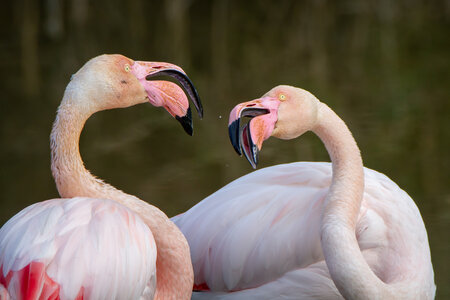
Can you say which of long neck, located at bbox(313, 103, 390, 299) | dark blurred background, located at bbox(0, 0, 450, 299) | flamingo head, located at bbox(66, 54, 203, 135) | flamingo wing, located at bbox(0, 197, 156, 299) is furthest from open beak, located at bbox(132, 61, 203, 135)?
dark blurred background, located at bbox(0, 0, 450, 299)

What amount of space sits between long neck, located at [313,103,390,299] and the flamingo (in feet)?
1.79

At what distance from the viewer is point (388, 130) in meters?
6.45

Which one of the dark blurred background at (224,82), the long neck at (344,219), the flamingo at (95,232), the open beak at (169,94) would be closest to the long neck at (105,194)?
the flamingo at (95,232)

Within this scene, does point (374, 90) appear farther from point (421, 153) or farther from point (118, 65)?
point (118, 65)

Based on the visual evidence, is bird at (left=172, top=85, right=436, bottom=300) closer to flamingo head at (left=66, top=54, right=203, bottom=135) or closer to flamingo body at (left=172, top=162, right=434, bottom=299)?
flamingo body at (left=172, top=162, right=434, bottom=299)

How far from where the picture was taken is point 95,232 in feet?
9.77

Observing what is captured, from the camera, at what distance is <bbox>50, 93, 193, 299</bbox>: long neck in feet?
10.3

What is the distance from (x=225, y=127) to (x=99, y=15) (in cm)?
523

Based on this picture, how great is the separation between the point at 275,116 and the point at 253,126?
0.12 m

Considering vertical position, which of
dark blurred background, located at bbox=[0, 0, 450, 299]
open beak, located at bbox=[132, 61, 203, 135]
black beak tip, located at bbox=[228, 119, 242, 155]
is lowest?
dark blurred background, located at bbox=[0, 0, 450, 299]

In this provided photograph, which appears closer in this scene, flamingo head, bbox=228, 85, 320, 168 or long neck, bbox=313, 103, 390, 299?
long neck, bbox=313, 103, 390, 299

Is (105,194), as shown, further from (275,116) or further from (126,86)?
(275,116)

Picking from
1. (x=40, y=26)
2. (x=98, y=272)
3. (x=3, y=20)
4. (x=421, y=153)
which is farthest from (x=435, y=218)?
(x=3, y=20)

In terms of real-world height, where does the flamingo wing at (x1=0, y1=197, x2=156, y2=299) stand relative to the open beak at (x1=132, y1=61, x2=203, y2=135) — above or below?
below
